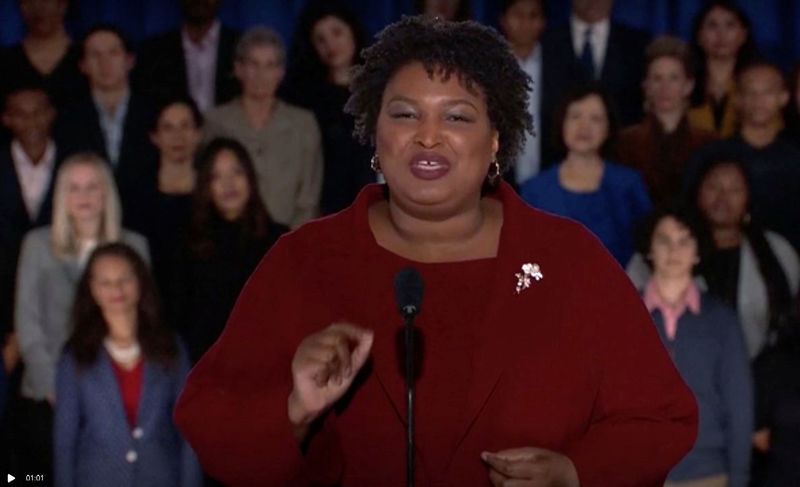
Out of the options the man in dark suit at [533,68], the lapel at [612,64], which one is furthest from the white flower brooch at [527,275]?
the lapel at [612,64]

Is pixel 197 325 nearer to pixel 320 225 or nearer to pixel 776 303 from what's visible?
pixel 776 303

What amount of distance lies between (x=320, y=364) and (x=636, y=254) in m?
3.10

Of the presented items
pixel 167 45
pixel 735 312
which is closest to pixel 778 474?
pixel 735 312

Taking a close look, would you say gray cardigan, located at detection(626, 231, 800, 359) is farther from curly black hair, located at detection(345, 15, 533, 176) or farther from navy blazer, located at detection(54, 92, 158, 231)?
curly black hair, located at detection(345, 15, 533, 176)

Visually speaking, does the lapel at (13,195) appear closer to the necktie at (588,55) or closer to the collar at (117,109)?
the collar at (117,109)

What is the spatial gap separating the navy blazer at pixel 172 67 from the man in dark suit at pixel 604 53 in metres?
1.14

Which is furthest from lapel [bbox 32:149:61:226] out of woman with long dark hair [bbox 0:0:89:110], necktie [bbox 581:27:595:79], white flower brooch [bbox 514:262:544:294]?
white flower brooch [bbox 514:262:544:294]

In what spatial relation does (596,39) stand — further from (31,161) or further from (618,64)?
(31,161)

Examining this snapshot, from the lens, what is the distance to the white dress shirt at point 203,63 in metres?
5.87

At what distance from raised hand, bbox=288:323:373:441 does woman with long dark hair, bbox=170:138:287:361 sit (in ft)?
9.38

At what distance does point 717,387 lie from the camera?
4887mm

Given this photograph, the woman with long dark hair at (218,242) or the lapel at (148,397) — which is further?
the woman with long dark hair at (218,242)

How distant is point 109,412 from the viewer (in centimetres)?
474

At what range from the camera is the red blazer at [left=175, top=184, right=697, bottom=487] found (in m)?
2.42
